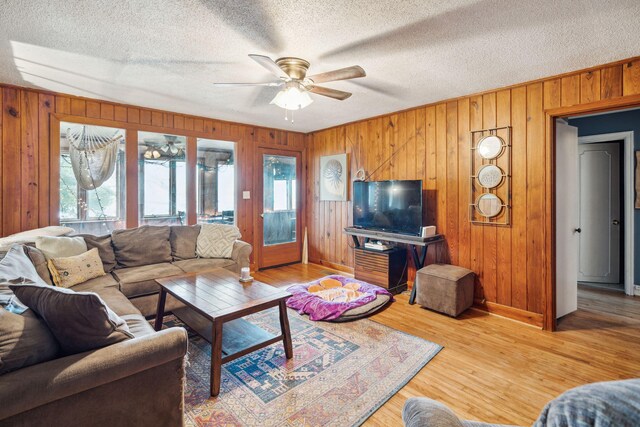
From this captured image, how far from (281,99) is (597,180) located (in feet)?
15.9

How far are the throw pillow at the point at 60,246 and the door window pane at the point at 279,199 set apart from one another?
272cm

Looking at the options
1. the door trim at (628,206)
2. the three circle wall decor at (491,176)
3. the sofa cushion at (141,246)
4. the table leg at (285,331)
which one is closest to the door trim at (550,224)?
the three circle wall decor at (491,176)

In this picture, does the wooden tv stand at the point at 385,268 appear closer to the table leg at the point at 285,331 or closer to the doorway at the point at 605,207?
the table leg at the point at 285,331

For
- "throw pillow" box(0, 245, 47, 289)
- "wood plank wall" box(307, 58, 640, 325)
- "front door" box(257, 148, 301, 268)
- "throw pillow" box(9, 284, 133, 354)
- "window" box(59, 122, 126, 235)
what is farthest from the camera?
"front door" box(257, 148, 301, 268)

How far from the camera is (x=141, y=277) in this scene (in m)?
3.11

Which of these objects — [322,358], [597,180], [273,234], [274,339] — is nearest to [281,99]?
[274,339]

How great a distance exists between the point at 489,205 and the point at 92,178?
187 inches

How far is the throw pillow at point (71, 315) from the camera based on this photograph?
1.30 m


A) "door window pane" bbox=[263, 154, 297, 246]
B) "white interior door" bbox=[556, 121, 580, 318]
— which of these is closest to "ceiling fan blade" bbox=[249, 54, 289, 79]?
"white interior door" bbox=[556, 121, 580, 318]

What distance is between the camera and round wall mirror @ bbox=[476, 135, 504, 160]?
11.0 feet

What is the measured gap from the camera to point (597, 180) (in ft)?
15.0

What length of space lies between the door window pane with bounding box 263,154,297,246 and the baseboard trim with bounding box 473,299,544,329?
3300 mm

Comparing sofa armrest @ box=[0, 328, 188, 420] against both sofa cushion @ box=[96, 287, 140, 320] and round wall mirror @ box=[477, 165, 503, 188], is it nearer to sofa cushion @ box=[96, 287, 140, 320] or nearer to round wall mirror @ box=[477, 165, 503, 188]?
sofa cushion @ box=[96, 287, 140, 320]

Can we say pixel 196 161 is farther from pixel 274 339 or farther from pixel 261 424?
pixel 261 424
